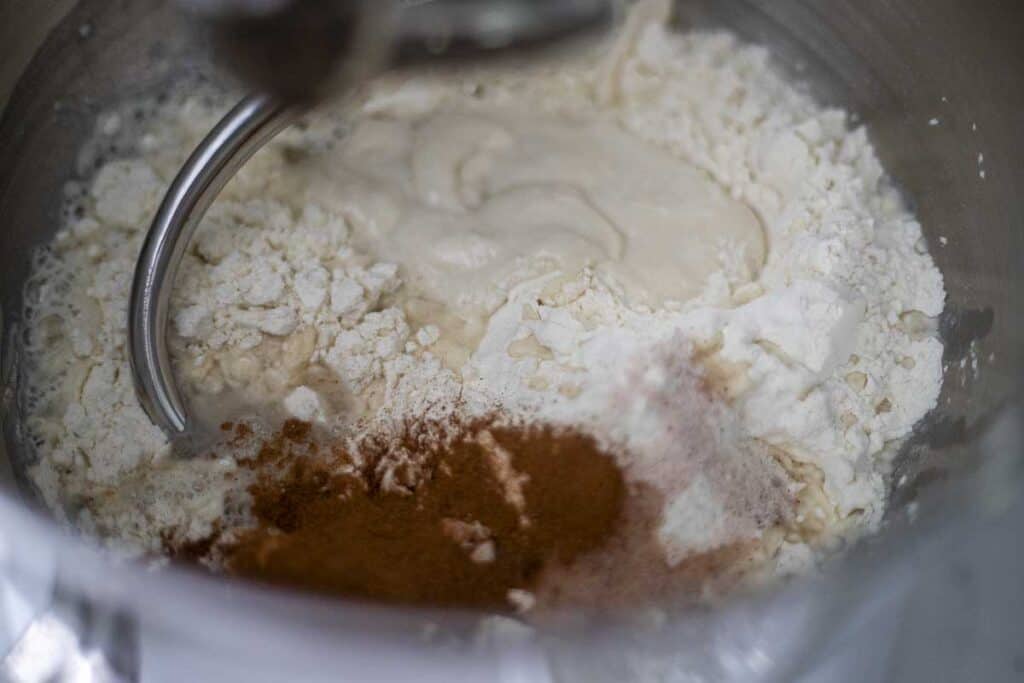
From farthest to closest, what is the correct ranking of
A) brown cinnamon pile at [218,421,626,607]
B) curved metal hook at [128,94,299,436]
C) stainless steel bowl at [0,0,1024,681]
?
1. curved metal hook at [128,94,299,436]
2. brown cinnamon pile at [218,421,626,607]
3. stainless steel bowl at [0,0,1024,681]

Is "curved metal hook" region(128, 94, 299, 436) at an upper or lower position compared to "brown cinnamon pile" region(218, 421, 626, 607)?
upper

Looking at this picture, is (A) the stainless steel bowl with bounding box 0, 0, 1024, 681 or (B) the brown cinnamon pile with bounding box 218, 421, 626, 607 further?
(B) the brown cinnamon pile with bounding box 218, 421, 626, 607

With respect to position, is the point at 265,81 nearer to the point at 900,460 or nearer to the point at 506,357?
the point at 506,357

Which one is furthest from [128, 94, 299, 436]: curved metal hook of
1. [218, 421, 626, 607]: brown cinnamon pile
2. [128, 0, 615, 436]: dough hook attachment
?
[218, 421, 626, 607]: brown cinnamon pile

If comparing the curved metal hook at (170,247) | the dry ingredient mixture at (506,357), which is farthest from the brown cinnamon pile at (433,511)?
the curved metal hook at (170,247)

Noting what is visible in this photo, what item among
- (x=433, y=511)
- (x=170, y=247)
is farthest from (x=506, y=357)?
(x=170, y=247)

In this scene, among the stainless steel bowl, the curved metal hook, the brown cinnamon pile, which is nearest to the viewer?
the stainless steel bowl

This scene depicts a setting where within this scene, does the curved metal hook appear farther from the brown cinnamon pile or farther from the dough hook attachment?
the brown cinnamon pile
